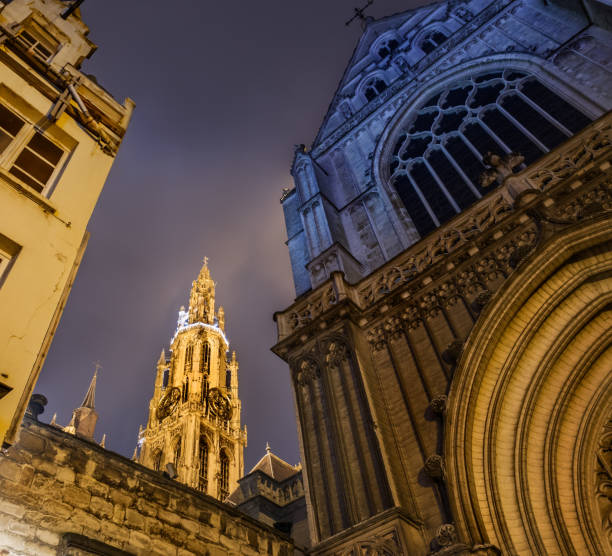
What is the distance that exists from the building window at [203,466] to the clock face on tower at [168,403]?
5.00m

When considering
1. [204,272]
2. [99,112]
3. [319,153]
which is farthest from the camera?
[204,272]

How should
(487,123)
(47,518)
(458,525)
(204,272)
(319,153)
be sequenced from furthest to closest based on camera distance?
(204,272), (319,153), (487,123), (458,525), (47,518)

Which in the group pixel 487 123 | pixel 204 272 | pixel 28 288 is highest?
pixel 204 272

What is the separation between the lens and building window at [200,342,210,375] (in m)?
56.2

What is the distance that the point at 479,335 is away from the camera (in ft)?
25.9

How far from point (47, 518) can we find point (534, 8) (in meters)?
17.0

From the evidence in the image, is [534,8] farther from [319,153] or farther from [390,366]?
[390,366]

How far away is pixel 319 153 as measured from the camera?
18.0 meters

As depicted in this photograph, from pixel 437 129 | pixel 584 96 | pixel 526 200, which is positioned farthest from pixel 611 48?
pixel 526 200

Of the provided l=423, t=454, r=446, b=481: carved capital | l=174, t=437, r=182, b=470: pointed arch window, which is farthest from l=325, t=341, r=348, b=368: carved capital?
l=174, t=437, r=182, b=470: pointed arch window

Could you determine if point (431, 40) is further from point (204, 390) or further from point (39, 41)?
point (204, 390)

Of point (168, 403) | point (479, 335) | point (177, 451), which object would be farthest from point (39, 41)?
point (168, 403)

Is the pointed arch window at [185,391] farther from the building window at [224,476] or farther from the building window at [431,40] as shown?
the building window at [431,40]

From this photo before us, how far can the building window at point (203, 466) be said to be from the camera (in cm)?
4525
